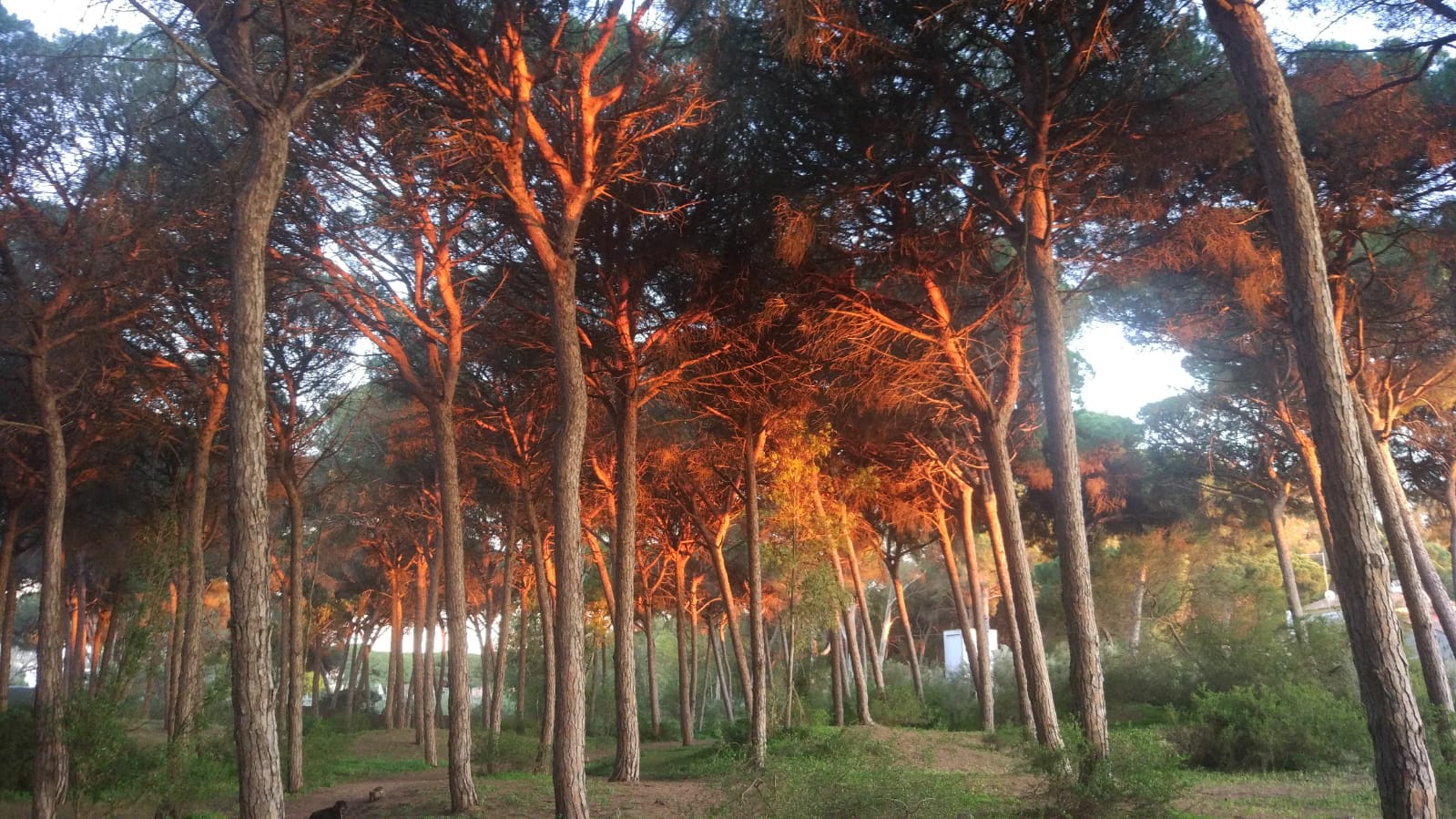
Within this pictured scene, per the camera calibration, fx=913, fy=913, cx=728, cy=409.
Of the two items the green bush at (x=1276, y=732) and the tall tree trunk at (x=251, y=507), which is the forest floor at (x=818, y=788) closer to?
the green bush at (x=1276, y=732)

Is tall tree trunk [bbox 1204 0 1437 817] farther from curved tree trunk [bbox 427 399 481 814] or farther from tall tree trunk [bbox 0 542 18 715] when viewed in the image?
tall tree trunk [bbox 0 542 18 715]

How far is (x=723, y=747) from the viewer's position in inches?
479

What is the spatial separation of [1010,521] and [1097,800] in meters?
4.42

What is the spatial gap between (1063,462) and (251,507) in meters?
6.76

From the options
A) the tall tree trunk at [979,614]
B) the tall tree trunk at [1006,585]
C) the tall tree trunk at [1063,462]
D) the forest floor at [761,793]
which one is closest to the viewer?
the forest floor at [761,793]

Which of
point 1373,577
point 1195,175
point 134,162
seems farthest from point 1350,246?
point 134,162

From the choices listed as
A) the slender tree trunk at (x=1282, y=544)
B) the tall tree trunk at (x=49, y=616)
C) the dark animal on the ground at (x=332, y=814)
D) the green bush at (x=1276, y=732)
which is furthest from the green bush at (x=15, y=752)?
the slender tree trunk at (x=1282, y=544)

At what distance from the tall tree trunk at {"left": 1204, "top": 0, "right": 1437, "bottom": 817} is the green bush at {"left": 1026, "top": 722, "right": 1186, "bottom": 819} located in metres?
1.64

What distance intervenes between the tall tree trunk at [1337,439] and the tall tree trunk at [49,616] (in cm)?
1148

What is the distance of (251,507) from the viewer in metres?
5.97

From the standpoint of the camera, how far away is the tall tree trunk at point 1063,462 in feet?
26.1

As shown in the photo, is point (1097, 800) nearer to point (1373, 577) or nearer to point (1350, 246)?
point (1373, 577)

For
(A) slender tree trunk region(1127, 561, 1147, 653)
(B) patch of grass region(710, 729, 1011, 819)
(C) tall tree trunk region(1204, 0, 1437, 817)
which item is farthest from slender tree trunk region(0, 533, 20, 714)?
(A) slender tree trunk region(1127, 561, 1147, 653)

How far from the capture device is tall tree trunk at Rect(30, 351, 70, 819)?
369 inches
